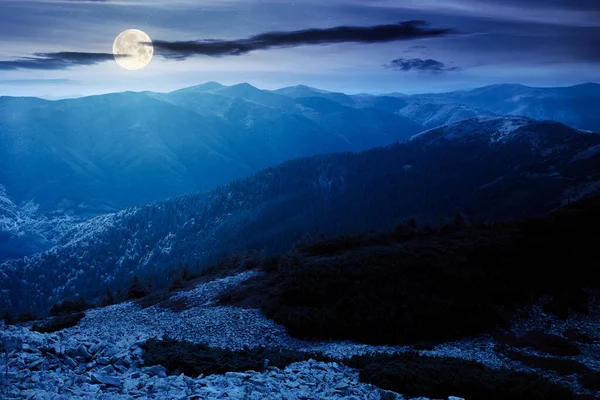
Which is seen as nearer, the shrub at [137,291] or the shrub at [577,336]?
the shrub at [577,336]

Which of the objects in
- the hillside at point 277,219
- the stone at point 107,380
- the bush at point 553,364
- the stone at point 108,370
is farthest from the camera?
the hillside at point 277,219

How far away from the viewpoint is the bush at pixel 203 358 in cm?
1848

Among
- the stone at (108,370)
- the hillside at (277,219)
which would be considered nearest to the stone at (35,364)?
the stone at (108,370)

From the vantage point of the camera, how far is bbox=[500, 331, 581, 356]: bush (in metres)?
26.9

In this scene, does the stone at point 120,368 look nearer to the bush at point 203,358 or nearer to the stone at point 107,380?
the bush at point 203,358

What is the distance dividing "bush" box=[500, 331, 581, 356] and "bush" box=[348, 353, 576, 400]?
7589mm

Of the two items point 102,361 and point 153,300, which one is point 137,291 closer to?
point 153,300

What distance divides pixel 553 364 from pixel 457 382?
33.9 ft

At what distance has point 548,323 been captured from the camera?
31.8m

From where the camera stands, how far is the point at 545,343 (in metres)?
28.2

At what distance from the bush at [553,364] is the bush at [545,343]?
186 centimetres

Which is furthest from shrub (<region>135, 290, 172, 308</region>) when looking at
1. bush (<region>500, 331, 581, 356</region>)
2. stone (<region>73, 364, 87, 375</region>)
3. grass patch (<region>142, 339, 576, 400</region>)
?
bush (<region>500, 331, 581, 356</region>)

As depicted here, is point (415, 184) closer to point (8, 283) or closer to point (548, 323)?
point (548, 323)

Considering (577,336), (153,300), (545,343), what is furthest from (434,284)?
(153,300)
